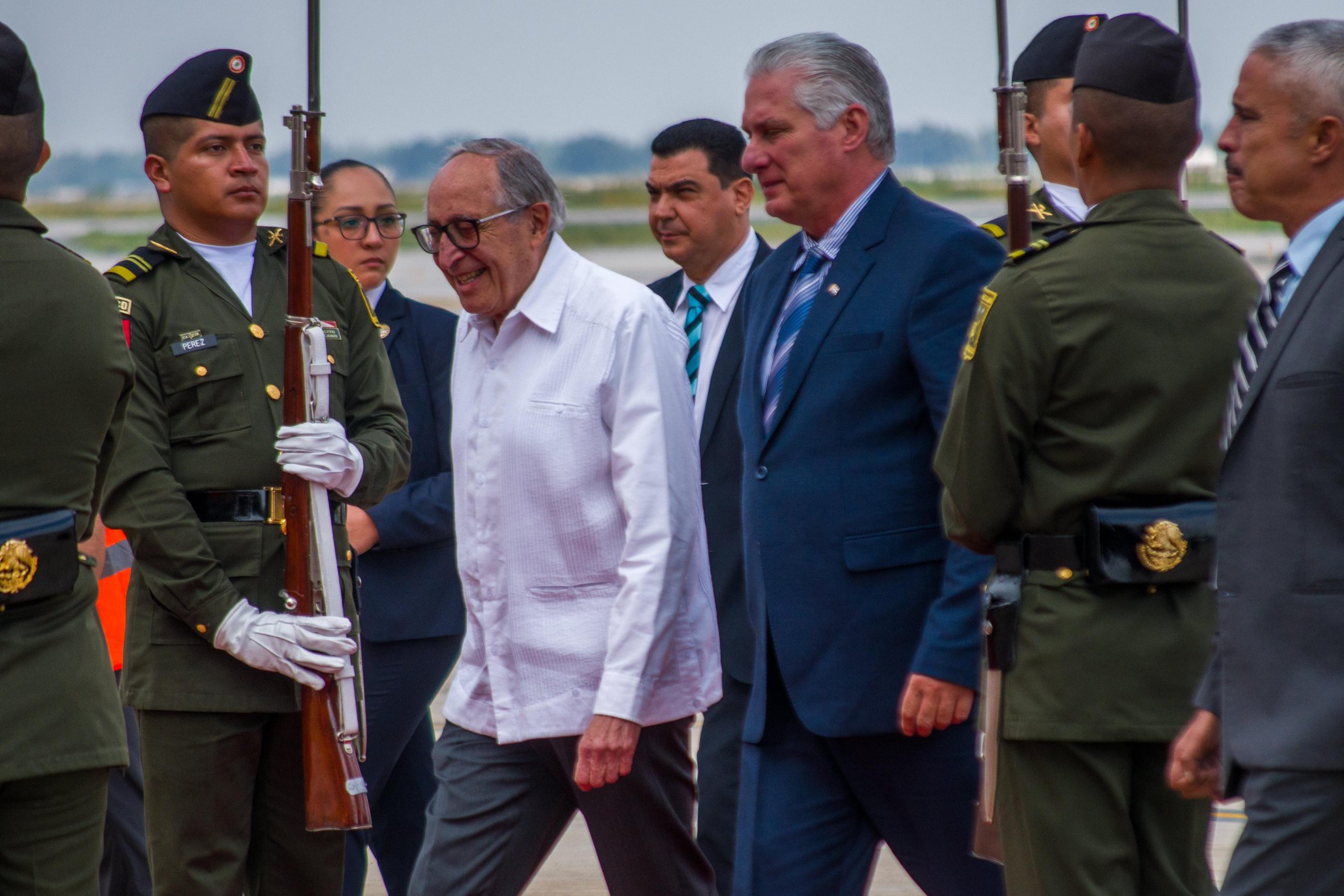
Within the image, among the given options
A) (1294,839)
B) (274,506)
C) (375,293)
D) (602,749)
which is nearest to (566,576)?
(602,749)

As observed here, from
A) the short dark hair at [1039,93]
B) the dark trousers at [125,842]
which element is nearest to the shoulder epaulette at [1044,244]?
the short dark hair at [1039,93]

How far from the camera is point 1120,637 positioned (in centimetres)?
267

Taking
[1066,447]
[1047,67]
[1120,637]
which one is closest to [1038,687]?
[1120,637]

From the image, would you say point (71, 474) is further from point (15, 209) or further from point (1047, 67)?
point (1047, 67)

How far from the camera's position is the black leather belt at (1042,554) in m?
2.69

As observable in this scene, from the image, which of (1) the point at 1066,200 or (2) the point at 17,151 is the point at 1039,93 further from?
(2) the point at 17,151

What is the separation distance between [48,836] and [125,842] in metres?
1.55

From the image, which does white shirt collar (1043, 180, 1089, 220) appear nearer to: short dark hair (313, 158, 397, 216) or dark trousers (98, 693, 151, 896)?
short dark hair (313, 158, 397, 216)

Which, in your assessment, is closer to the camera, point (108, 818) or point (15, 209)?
point (15, 209)

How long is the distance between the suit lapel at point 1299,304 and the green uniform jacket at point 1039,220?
161 cm

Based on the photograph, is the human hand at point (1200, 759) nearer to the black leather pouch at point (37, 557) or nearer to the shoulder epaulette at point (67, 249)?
the black leather pouch at point (37, 557)

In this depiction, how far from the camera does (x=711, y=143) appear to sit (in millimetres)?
5207

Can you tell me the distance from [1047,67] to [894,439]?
69.0 inches

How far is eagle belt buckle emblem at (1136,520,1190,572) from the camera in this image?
2.66m
